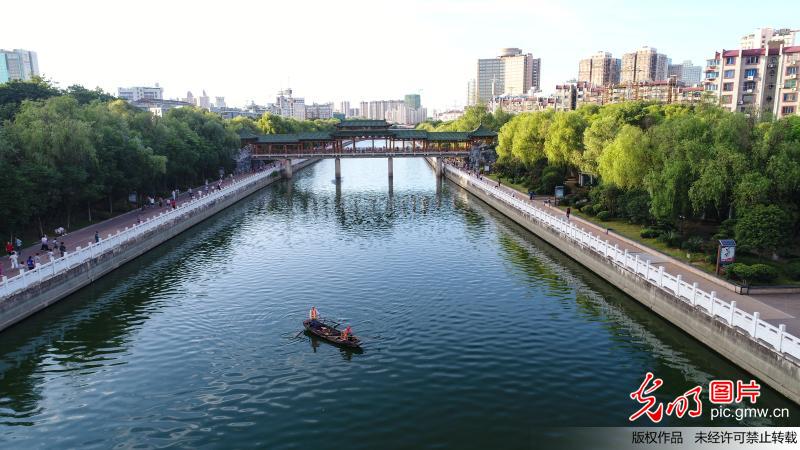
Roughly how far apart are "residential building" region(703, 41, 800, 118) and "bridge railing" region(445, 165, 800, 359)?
5797 cm

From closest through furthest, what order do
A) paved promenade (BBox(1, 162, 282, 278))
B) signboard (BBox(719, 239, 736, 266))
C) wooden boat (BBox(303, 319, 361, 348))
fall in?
wooden boat (BBox(303, 319, 361, 348)) → signboard (BBox(719, 239, 736, 266)) → paved promenade (BBox(1, 162, 282, 278))

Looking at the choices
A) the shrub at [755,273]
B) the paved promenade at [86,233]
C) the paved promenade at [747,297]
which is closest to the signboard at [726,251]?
the shrub at [755,273]

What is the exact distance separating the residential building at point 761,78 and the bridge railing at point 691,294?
57970 millimetres

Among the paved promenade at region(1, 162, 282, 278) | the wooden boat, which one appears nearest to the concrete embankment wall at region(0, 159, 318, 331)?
the paved promenade at region(1, 162, 282, 278)

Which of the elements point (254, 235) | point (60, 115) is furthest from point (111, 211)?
point (254, 235)

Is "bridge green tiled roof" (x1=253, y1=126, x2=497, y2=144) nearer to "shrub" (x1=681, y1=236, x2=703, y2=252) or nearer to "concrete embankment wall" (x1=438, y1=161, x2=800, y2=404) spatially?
"concrete embankment wall" (x1=438, y1=161, x2=800, y2=404)

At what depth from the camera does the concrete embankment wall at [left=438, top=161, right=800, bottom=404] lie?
2059 centimetres

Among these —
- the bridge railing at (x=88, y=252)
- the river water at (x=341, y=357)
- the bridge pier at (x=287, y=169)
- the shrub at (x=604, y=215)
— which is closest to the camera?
the river water at (x=341, y=357)

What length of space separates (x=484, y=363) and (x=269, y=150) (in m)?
89.4

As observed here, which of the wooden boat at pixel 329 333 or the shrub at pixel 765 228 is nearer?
the wooden boat at pixel 329 333

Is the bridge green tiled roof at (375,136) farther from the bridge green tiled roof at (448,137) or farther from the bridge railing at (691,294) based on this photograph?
the bridge railing at (691,294)

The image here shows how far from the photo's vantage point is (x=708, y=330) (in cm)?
2531

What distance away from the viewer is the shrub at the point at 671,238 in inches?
1467

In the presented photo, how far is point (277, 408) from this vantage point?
68.2ft
